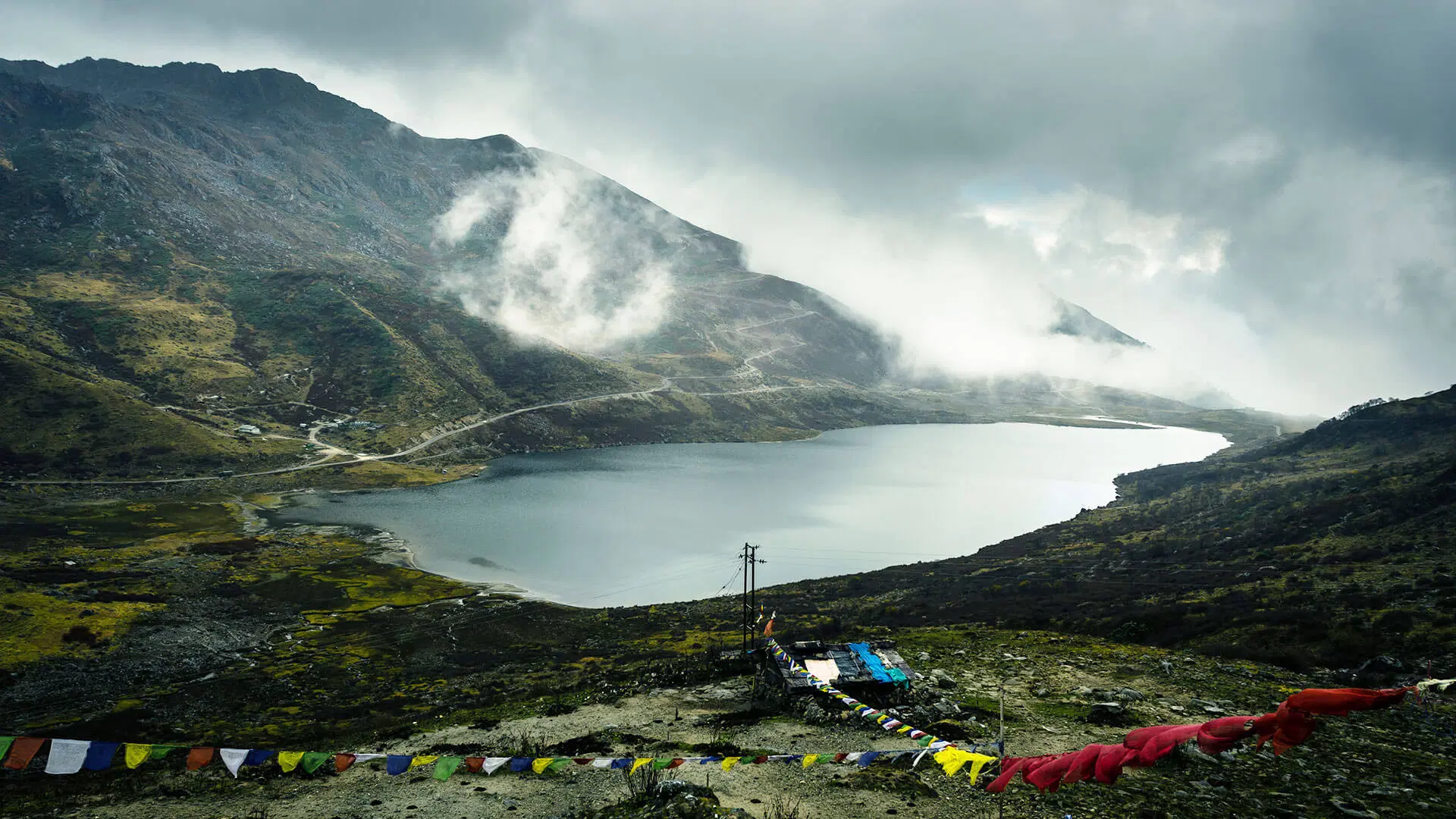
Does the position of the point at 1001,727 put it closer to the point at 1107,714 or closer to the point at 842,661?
the point at 1107,714

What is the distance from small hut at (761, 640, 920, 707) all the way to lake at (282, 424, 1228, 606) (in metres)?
37.1

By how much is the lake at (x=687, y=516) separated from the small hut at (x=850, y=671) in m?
37.1

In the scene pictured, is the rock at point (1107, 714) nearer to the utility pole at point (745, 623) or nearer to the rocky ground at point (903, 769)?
the rocky ground at point (903, 769)

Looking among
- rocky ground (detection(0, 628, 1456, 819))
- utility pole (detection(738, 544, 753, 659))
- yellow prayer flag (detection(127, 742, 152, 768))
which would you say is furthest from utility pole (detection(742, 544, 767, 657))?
yellow prayer flag (detection(127, 742, 152, 768))

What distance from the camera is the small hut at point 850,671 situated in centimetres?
2966

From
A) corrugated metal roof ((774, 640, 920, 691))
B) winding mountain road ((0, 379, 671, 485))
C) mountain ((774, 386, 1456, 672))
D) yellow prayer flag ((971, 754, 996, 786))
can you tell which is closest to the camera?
yellow prayer flag ((971, 754, 996, 786))

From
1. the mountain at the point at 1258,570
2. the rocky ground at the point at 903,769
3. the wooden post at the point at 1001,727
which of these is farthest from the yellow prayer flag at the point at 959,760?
the mountain at the point at 1258,570

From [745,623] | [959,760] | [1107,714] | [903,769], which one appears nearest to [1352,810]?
[959,760]

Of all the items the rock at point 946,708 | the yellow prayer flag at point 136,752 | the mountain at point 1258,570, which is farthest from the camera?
the mountain at point 1258,570

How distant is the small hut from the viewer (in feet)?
97.3

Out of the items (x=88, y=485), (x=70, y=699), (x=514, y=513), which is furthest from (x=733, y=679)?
(x=88, y=485)

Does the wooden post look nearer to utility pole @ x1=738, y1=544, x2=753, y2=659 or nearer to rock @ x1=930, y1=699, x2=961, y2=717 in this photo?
rock @ x1=930, y1=699, x2=961, y2=717

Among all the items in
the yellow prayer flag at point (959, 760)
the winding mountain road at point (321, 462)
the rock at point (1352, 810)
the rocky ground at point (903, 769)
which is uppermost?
the winding mountain road at point (321, 462)

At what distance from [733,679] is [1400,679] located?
27.9m
